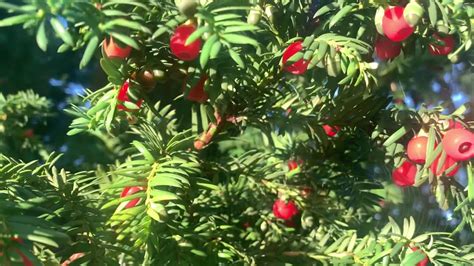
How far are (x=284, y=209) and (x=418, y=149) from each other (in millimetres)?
213

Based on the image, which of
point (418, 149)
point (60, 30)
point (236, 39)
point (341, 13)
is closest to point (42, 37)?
point (60, 30)

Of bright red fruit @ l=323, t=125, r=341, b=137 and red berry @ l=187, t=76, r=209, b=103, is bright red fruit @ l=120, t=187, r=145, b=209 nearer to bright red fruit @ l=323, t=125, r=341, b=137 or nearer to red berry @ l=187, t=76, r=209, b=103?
red berry @ l=187, t=76, r=209, b=103

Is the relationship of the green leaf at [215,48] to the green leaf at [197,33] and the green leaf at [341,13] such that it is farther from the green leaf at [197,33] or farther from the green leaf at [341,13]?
the green leaf at [341,13]

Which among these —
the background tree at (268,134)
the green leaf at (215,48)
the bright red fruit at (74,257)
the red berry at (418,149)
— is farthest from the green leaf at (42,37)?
the red berry at (418,149)

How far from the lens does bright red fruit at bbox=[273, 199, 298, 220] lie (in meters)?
0.66

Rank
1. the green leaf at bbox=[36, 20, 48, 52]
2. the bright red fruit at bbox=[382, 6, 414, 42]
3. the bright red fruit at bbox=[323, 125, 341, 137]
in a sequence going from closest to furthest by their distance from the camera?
the green leaf at bbox=[36, 20, 48, 52] < the bright red fruit at bbox=[382, 6, 414, 42] < the bright red fruit at bbox=[323, 125, 341, 137]

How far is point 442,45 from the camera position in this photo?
0.50 meters

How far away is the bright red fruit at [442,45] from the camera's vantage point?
0.51 metres

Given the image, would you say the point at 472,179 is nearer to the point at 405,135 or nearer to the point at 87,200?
the point at 405,135

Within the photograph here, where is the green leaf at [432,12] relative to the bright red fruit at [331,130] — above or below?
above

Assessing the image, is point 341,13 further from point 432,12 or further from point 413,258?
point 413,258

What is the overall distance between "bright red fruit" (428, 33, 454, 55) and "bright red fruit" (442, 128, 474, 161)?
0.08 meters

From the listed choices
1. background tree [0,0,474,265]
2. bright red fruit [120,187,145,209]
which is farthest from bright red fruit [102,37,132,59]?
bright red fruit [120,187,145,209]

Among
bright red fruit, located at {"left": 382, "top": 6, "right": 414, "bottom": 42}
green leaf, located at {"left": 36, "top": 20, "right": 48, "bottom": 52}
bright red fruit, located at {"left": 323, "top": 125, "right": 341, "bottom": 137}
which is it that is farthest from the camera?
bright red fruit, located at {"left": 323, "top": 125, "right": 341, "bottom": 137}
